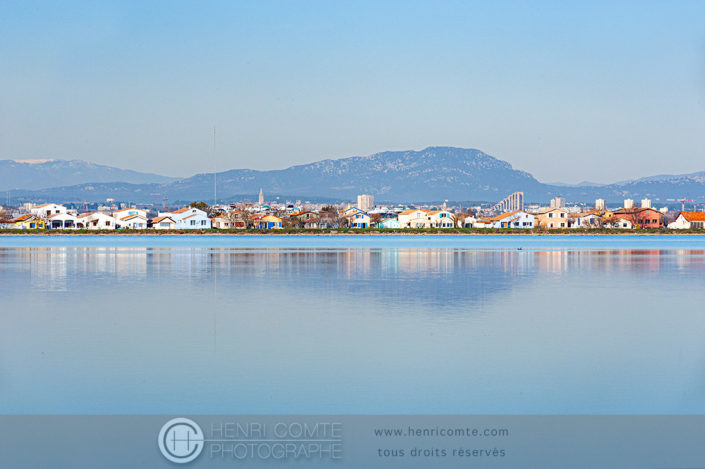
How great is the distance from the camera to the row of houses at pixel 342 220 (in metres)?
71.7

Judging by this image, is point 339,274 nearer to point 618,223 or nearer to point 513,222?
point 513,222

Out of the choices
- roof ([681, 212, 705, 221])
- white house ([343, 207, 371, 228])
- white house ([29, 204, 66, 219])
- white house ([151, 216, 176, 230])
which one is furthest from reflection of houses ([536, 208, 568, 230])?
white house ([29, 204, 66, 219])

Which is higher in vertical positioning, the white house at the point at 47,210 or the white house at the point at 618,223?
the white house at the point at 47,210

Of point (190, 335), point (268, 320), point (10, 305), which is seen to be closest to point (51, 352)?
point (190, 335)

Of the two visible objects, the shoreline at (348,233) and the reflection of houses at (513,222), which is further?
the reflection of houses at (513,222)

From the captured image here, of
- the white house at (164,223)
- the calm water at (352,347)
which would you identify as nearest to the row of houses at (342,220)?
the white house at (164,223)

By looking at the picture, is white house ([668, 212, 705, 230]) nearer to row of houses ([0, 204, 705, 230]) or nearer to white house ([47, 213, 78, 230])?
row of houses ([0, 204, 705, 230])

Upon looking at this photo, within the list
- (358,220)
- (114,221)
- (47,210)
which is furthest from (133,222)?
(358,220)
